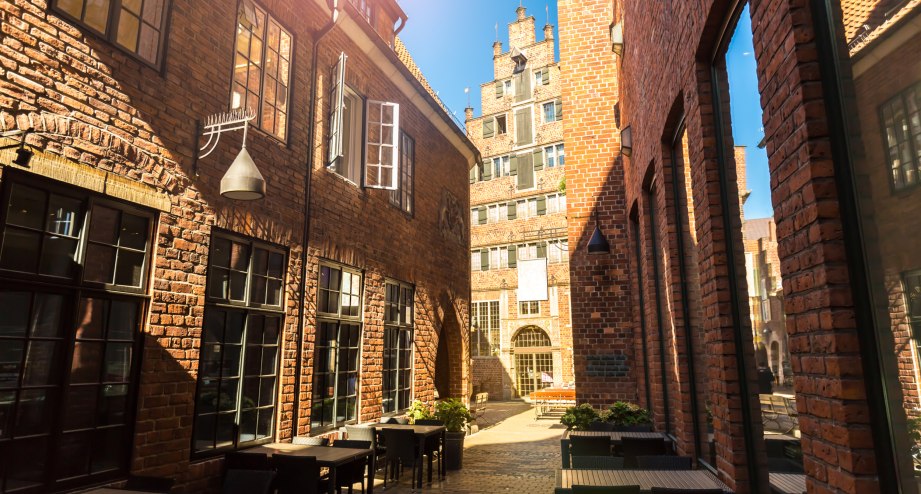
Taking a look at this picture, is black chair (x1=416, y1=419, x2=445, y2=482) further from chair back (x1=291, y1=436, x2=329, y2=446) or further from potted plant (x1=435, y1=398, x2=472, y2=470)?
chair back (x1=291, y1=436, x2=329, y2=446)

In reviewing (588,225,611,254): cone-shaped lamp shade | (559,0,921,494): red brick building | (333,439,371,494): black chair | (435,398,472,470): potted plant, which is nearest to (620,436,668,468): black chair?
(559,0,921,494): red brick building

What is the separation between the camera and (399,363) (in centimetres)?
1055

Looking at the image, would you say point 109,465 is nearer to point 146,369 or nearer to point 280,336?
point 146,369

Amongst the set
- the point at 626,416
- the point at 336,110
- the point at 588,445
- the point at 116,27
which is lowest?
the point at 588,445

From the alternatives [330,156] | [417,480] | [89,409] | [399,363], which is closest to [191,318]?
[89,409]

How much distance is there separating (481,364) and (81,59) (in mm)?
25440

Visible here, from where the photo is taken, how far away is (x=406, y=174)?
11.5m

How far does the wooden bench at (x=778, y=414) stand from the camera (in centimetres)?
256

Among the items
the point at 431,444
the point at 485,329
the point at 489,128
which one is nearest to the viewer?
the point at 431,444

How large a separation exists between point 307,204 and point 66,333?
3622 millimetres

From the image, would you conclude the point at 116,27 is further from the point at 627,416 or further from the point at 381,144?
the point at 627,416

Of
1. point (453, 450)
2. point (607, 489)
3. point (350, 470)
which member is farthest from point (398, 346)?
point (607, 489)

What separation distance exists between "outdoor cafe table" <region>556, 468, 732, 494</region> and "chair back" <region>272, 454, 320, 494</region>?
8.38 ft

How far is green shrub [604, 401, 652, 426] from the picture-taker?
7.30m
